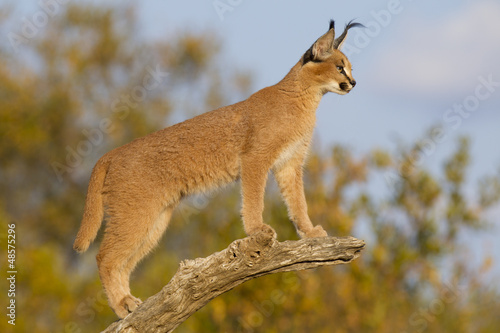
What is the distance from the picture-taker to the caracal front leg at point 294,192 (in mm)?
8734

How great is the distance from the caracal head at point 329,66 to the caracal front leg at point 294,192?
40.4 inches

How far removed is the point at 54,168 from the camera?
30.7 m

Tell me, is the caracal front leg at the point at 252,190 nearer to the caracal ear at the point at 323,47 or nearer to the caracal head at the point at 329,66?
the caracal head at the point at 329,66

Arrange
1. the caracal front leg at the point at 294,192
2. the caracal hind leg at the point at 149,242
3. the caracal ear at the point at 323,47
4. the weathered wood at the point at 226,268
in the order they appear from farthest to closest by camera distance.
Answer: the caracal front leg at the point at 294,192 < the caracal hind leg at the point at 149,242 < the caracal ear at the point at 323,47 < the weathered wood at the point at 226,268

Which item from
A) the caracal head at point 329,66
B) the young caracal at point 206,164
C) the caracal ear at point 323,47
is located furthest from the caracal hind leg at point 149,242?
the caracal ear at point 323,47

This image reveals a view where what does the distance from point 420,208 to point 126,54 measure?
18638 mm

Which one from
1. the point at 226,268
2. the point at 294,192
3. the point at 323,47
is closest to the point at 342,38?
the point at 323,47

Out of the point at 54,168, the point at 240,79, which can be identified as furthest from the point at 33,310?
the point at 240,79

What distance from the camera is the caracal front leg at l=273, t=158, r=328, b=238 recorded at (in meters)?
8.73

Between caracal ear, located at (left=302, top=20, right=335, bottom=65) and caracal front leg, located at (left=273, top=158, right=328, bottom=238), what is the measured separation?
1302 mm

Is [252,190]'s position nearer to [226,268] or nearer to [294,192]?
[294,192]

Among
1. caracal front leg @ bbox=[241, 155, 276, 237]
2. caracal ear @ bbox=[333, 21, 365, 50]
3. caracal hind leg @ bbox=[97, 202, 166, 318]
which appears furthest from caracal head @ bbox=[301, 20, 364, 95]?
caracal hind leg @ bbox=[97, 202, 166, 318]

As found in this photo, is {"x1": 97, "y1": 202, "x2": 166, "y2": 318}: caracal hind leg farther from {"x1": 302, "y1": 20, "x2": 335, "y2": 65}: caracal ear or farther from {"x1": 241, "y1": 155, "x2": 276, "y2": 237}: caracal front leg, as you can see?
{"x1": 302, "y1": 20, "x2": 335, "y2": 65}: caracal ear

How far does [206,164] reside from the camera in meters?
8.48
